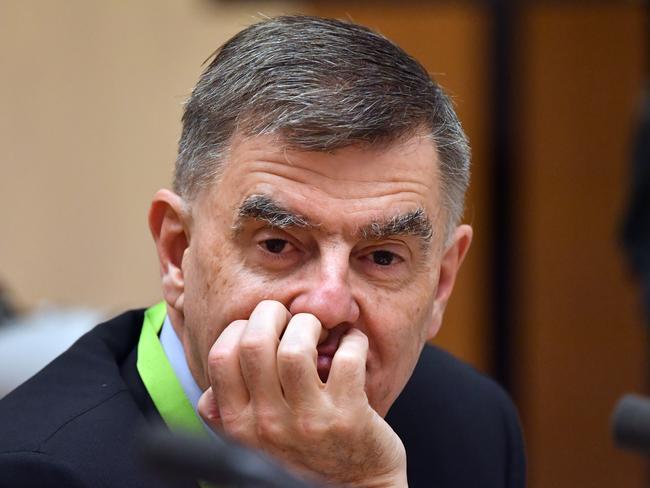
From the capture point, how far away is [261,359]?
2.15 metres

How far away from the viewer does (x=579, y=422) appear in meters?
7.13

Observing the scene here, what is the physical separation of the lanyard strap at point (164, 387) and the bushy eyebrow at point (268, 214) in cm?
39

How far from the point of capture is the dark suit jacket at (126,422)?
2246 millimetres

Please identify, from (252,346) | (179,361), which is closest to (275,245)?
(252,346)

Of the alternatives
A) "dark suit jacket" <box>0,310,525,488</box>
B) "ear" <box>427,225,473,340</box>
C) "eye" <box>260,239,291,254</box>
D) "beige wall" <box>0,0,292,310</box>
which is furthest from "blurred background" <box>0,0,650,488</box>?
"eye" <box>260,239,291,254</box>

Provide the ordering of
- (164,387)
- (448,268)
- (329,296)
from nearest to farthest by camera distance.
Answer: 1. (329,296)
2. (164,387)
3. (448,268)

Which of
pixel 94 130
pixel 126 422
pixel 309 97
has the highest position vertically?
pixel 309 97

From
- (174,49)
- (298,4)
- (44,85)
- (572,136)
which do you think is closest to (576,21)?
(572,136)

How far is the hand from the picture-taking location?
215 cm

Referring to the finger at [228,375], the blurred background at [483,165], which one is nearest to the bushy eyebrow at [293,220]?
the finger at [228,375]

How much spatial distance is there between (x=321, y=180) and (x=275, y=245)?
157mm

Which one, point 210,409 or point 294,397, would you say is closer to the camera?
point 294,397

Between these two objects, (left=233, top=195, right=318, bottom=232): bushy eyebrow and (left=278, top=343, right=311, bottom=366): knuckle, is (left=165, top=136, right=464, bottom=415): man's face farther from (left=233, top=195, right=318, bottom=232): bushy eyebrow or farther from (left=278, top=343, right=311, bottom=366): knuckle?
(left=278, top=343, right=311, bottom=366): knuckle

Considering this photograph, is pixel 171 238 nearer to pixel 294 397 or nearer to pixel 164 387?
pixel 164 387
